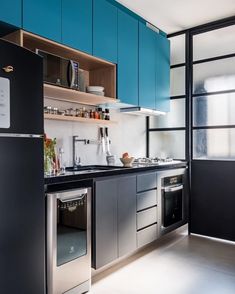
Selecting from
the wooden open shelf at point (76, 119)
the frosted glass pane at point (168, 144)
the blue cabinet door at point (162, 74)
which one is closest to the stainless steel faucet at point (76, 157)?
the wooden open shelf at point (76, 119)

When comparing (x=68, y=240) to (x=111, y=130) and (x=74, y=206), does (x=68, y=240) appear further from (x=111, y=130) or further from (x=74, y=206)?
(x=111, y=130)

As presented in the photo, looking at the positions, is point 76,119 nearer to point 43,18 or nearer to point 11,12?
point 43,18

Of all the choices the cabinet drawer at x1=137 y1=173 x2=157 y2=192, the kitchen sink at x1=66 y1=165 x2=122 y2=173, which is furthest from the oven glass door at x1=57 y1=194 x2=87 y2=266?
the cabinet drawer at x1=137 y1=173 x2=157 y2=192

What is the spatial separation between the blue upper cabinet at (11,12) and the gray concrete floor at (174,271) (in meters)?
2.16

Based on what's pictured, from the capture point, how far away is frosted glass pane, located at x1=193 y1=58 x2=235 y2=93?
356 centimetres

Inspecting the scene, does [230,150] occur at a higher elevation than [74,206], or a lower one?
higher

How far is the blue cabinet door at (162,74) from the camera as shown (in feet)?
12.4

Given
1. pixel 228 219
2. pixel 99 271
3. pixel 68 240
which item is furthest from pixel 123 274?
pixel 228 219

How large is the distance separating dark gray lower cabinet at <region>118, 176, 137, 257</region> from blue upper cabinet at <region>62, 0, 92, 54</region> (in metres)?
1.32

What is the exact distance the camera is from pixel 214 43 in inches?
146

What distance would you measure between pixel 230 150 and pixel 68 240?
2.37 m

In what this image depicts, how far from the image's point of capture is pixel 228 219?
3459 mm

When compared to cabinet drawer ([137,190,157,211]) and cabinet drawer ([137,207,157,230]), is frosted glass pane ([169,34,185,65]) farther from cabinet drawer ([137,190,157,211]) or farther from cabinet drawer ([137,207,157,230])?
cabinet drawer ([137,207,157,230])

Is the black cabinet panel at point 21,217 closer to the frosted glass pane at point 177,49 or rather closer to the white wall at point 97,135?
the white wall at point 97,135
